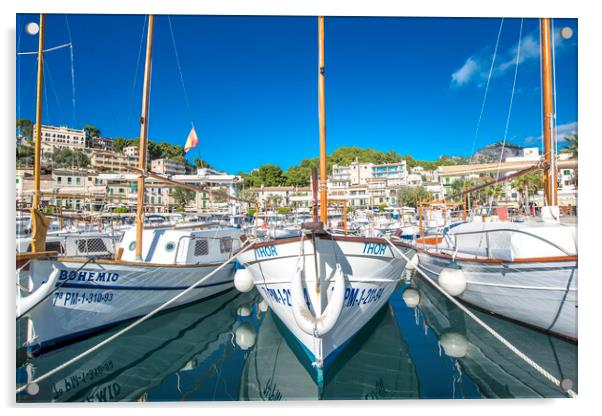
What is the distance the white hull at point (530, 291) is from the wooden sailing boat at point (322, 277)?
188cm

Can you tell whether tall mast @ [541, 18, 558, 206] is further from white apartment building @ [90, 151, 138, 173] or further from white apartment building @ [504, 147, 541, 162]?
white apartment building @ [90, 151, 138, 173]

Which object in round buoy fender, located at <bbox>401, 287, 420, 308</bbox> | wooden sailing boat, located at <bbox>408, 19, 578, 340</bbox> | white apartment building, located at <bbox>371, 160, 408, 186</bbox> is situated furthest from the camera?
white apartment building, located at <bbox>371, 160, 408, 186</bbox>

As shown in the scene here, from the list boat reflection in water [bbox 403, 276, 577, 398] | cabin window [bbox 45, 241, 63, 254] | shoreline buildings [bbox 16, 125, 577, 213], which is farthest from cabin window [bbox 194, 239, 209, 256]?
boat reflection in water [bbox 403, 276, 577, 398]

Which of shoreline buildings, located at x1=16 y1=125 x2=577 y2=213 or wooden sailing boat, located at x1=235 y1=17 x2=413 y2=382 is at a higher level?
shoreline buildings, located at x1=16 y1=125 x2=577 y2=213

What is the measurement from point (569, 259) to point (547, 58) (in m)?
2.66

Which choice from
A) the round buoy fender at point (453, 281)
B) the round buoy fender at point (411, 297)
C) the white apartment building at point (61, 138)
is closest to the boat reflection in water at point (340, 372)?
the round buoy fender at point (453, 281)

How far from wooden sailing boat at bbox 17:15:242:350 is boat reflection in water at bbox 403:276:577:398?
481cm

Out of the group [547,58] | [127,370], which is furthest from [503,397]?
[127,370]

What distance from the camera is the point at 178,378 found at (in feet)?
15.1

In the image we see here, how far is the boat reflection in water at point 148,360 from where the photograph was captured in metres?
4.10

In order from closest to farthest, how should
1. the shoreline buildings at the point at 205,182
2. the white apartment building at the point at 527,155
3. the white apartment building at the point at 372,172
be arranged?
the white apartment building at the point at 527,155
the shoreline buildings at the point at 205,182
the white apartment building at the point at 372,172

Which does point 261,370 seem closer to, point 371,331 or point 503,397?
Result: point 371,331

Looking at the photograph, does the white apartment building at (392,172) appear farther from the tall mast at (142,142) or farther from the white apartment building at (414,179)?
the tall mast at (142,142)

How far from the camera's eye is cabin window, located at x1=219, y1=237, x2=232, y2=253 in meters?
8.61
